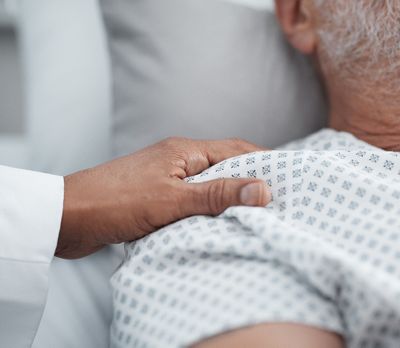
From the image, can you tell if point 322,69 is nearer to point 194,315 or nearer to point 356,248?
point 356,248

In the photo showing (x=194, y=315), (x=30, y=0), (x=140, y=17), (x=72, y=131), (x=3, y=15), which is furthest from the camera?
(x=3, y=15)

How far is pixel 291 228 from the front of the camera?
671 millimetres

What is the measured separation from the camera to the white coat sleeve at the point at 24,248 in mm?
743

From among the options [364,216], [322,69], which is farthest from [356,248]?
[322,69]

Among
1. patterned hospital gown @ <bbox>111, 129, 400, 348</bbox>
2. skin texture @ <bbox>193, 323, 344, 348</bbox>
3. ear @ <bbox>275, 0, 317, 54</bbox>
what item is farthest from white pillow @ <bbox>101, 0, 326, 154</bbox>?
skin texture @ <bbox>193, 323, 344, 348</bbox>

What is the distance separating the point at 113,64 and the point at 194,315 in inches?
21.8

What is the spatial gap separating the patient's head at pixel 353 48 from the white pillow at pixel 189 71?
7cm

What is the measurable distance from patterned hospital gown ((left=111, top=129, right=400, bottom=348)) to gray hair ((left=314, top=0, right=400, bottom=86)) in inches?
7.7

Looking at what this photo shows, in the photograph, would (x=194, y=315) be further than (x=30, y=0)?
No

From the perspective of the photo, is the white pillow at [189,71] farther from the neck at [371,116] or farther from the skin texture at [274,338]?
the skin texture at [274,338]

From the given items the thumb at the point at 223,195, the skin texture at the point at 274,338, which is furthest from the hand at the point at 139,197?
the skin texture at the point at 274,338

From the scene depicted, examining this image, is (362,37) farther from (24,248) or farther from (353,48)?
(24,248)

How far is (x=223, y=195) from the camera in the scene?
73 cm

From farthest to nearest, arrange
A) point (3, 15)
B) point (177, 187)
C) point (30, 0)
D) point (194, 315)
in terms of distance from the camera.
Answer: point (3, 15), point (30, 0), point (177, 187), point (194, 315)
